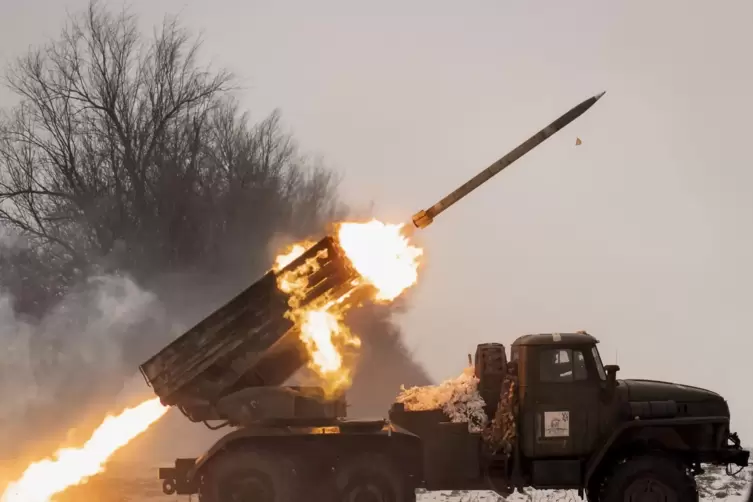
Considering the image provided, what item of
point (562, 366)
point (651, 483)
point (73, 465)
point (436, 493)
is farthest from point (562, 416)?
point (73, 465)

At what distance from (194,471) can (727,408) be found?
9.01m

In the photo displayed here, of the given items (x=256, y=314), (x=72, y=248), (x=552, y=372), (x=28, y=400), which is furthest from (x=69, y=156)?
(x=552, y=372)

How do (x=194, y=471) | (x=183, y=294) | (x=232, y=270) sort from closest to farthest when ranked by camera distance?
(x=194, y=471) < (x=183, y=294) < (x=232, y=270)

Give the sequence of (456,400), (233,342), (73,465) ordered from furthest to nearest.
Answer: (73,465), (456,400), (233,342)

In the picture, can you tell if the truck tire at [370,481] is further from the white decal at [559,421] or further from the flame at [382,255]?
the flame at [382,255]

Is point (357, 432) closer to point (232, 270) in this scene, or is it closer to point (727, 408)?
point (727, 408)

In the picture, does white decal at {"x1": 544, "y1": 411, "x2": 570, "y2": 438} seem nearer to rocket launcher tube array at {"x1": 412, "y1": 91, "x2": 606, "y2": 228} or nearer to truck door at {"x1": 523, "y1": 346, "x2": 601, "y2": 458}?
truck door at {"x1": 523, "y1": 346, "x2": 601, "y2": 458}

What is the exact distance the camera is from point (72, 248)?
117ft

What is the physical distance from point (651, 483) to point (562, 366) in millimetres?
2335

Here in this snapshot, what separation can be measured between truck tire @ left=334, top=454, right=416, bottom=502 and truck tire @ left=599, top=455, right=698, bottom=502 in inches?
135

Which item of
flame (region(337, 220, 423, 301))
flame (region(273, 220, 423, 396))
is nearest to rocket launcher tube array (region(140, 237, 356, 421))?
flame (region(273, 220, 423, 396))

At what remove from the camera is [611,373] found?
16.3m

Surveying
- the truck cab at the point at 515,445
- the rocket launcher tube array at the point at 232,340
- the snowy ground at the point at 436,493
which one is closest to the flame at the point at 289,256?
the rocket launcher tube array at the point at 232,340

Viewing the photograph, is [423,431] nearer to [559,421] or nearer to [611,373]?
[559,421]
